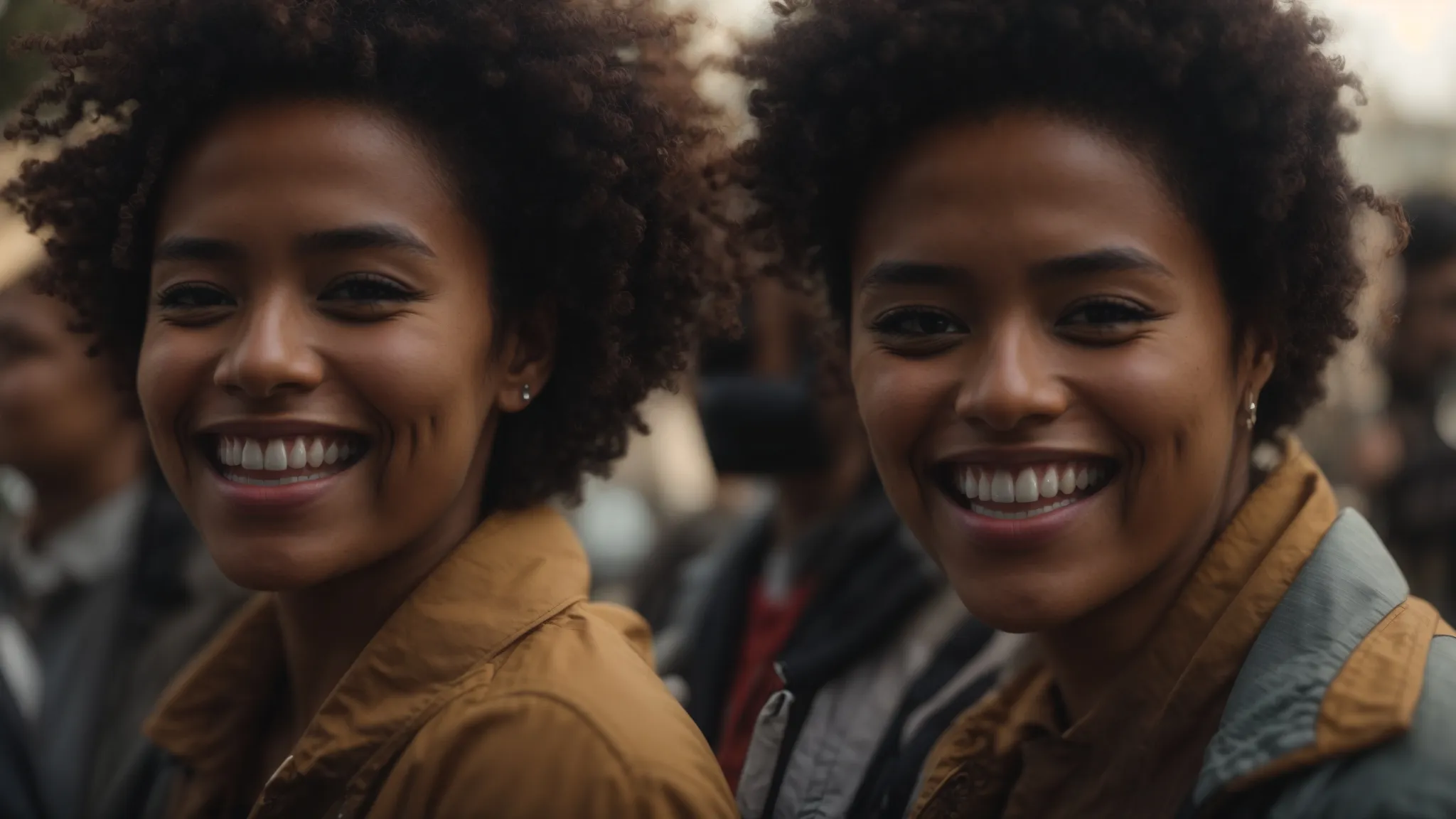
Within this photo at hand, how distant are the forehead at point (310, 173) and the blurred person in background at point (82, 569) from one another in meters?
1.56

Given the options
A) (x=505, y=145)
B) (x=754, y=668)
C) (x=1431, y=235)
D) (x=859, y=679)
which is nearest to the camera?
(x=505, y=145)

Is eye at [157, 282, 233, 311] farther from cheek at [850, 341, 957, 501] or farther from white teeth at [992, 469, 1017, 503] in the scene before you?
white teeth at [992, 469, 1017, 503]

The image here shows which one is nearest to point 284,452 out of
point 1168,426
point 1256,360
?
point 1168,426

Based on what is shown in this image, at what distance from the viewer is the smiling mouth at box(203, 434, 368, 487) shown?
7.27 ft

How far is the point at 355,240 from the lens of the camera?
2.19 metres

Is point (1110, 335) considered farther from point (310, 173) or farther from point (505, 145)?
point (310, 173)

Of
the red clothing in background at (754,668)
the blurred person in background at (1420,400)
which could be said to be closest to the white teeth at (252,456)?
the red clothing in background at (754,668)

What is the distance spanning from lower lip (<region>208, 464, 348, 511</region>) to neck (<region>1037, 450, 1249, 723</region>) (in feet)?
4.13

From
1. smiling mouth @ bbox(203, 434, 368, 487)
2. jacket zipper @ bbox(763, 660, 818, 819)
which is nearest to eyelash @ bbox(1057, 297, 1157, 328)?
smiling mouth @ bbox(203, 434, 368, 487)

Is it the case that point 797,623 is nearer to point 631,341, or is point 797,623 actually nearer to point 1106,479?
point 631,341

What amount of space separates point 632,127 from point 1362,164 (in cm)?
143

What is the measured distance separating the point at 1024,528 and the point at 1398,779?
0.66m

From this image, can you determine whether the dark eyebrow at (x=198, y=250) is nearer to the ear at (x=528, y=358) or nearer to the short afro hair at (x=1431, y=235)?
the ear at (x=528, y=358)

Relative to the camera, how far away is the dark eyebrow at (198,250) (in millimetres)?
2215
